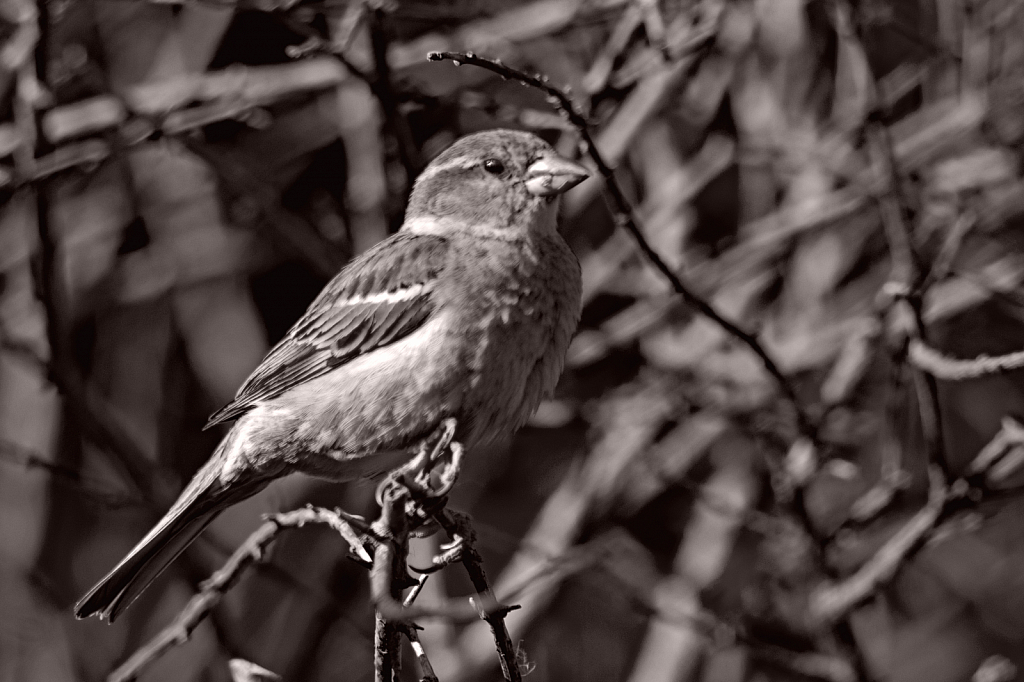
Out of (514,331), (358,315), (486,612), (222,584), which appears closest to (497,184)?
(358,315)

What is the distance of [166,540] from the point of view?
480 cm

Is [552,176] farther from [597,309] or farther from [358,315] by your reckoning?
[597,309]

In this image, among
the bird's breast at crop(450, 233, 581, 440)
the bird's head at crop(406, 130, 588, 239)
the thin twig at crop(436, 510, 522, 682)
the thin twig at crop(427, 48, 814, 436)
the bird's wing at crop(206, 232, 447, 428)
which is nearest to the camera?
the thin twig at crop(436, 510, 522, 682)

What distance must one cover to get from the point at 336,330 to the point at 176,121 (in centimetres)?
137

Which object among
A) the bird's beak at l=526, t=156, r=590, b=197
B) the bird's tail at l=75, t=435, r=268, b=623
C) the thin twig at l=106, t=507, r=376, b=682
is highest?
the bird's beak at l=526, t=156, r=590, b=197

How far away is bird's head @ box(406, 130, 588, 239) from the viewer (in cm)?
513

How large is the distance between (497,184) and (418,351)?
1008 millimetres

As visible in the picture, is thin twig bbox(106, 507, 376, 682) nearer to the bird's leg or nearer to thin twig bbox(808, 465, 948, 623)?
the bird's leg

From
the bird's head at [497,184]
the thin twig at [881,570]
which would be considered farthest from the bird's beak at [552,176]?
the thin twig at [881,570]

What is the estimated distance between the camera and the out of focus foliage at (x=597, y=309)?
547cm

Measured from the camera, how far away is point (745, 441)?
7371 mm

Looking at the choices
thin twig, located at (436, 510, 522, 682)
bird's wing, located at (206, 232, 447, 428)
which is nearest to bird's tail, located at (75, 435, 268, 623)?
bird's wing, located at (206, 232, 447, 428)

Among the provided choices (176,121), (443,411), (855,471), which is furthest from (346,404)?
(855,471)

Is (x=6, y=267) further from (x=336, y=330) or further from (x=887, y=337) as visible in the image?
(x=887, y=337)
